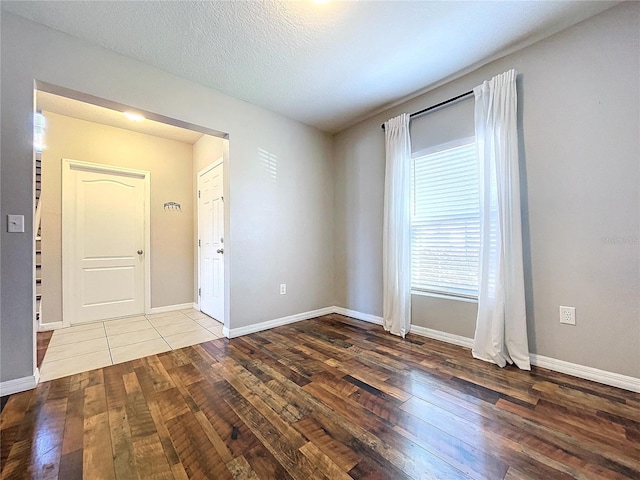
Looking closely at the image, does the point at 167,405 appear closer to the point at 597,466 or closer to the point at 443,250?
the point at 597,466

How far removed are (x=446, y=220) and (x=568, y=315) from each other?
1.20m

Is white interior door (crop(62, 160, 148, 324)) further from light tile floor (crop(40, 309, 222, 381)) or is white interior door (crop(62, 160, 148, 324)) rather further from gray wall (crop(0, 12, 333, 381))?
gray wall (crop(0, 12, 333, 381))

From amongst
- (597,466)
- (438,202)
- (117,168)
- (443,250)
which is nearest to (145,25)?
(117,168)

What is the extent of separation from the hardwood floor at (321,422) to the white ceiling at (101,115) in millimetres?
2746

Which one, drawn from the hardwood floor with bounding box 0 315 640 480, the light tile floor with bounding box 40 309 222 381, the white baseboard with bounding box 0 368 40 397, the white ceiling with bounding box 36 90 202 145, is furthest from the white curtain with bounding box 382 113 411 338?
the white baseboard with bounding box 0 368 40 397

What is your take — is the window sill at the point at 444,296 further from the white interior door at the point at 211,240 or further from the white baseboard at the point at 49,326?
the white baseboard at the point at 49,326

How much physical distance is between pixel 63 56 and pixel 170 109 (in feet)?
2.43

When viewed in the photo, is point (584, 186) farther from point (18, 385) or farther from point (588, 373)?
point (18, 385)

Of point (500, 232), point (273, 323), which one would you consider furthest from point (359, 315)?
point (500, 232)

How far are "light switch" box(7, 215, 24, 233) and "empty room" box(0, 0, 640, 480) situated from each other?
0.5 inches

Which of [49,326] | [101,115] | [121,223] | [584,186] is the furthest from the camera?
[121,223]

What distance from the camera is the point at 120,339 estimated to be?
2.80 metres

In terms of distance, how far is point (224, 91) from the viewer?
110 inches

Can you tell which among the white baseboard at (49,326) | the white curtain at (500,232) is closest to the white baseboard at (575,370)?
the white curtain at (500,232)
